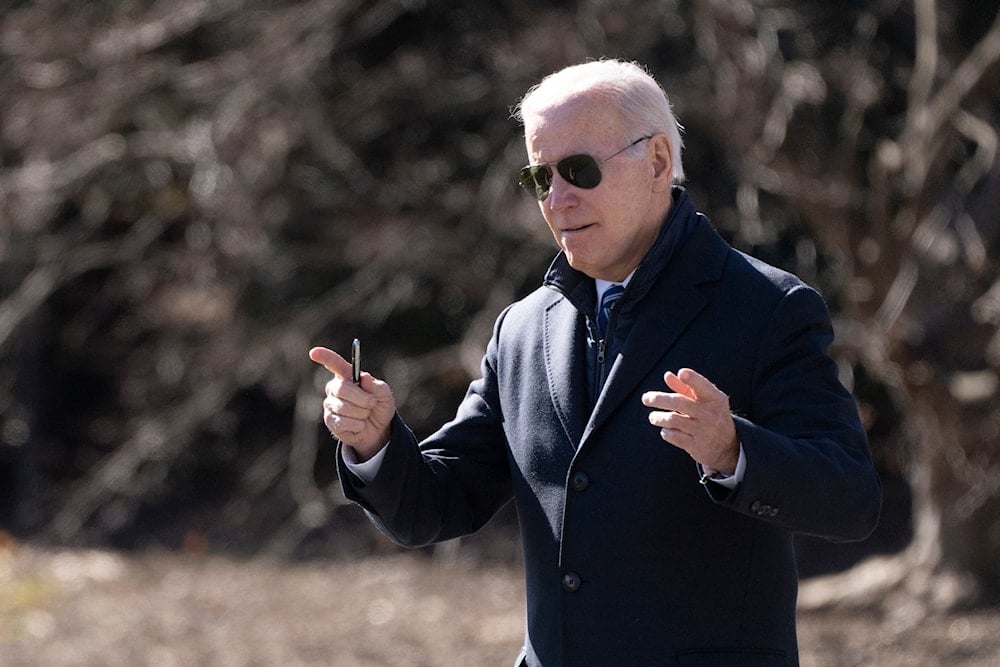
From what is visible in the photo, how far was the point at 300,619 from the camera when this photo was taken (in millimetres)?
6625

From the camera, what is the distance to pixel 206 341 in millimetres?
8492

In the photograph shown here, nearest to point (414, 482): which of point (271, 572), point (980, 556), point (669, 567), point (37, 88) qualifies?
point (669, 567)

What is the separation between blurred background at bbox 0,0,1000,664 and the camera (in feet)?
19.4

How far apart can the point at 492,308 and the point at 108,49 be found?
2.62 metres

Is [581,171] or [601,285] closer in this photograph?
[581,171]

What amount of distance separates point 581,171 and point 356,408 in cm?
56

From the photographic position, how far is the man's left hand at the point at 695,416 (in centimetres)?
187

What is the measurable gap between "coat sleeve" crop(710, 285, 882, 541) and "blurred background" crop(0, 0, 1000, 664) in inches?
141

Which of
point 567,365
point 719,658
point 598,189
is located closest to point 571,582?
point 719,658

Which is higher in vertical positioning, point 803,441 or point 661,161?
point 661,161

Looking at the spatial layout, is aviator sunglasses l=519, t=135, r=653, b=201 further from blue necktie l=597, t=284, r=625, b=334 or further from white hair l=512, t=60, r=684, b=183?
blue necktie l=597, t=284, r=625, b=334

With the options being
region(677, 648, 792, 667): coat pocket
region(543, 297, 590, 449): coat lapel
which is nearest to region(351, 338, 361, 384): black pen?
region(543, 297, 590, 449): coat lapel

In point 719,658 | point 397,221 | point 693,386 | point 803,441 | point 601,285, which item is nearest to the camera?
point 693,386

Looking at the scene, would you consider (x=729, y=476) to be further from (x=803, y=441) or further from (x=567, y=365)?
(x=567, y=365)
